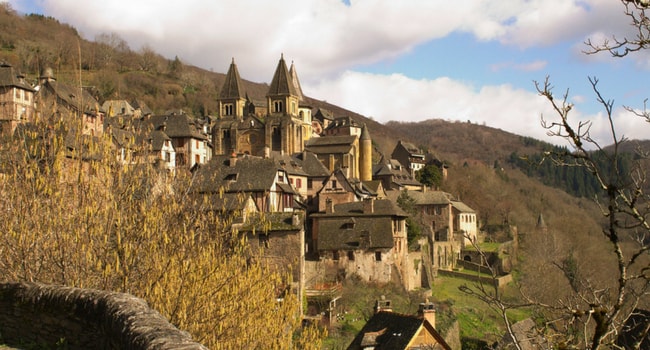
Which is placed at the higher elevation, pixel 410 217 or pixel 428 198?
pixel 428 198

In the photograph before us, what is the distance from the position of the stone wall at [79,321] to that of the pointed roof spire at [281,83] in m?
71.1

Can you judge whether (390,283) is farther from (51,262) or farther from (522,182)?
(522,182)

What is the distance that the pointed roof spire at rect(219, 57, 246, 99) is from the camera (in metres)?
84.8

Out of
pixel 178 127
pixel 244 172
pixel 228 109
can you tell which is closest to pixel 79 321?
pixel 244 172

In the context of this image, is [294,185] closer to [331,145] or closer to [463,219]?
[331,145]

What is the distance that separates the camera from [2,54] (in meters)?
112

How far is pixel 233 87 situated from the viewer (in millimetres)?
85625

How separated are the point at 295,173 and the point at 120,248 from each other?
43299 mm

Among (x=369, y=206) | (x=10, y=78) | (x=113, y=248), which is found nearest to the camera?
(x=113, y=248)

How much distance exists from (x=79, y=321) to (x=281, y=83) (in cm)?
7366

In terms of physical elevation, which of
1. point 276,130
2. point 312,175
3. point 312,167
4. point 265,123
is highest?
point 265,123

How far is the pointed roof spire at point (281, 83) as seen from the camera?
82.1 meters

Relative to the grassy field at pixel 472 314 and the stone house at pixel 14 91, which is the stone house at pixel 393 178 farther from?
the stone house at pixel 14 91

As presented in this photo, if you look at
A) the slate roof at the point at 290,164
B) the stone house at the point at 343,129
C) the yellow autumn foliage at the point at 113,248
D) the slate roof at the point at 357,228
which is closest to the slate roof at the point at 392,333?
the yellow autumn foliage at the point at 113,248
